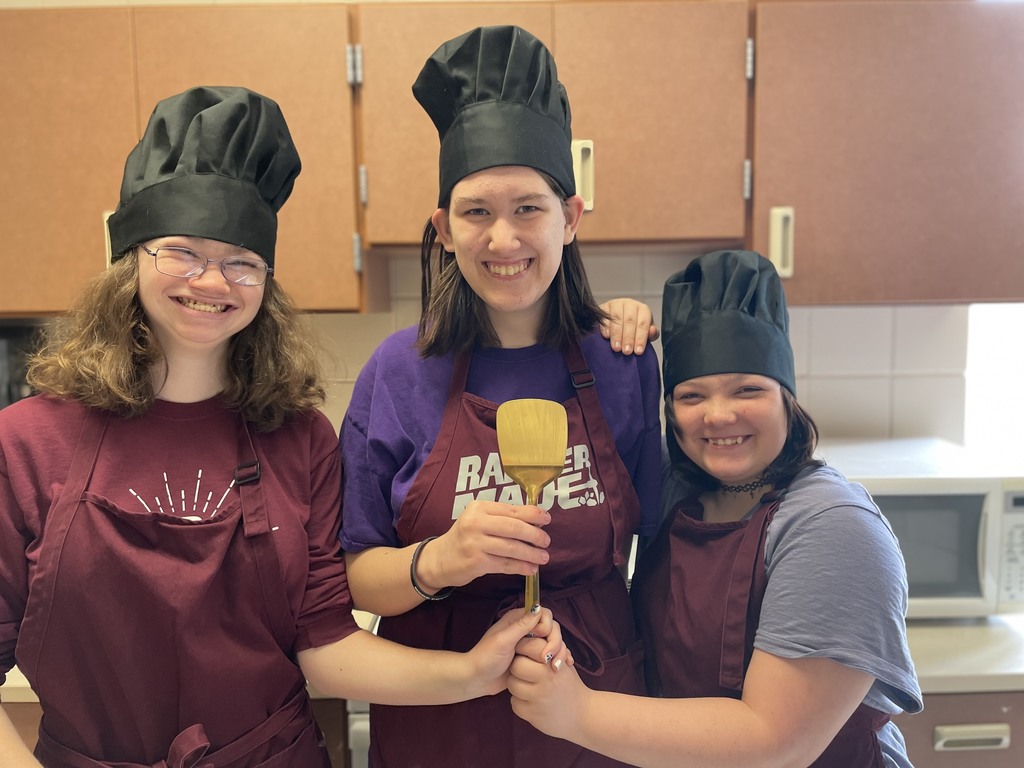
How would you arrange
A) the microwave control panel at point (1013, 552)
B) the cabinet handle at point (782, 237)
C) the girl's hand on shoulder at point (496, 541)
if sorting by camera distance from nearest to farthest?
the girl's hand on shoulder at point (496, 541)
the microwave control panel at point (1013, 552)
the cabinet handle at point (782, 237)

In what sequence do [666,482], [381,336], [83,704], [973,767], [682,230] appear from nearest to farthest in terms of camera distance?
[83,704]
[666,482]
[973,767]
[682,230]
[381,336]

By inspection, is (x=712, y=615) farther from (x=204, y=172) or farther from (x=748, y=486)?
(x=204, y=172)

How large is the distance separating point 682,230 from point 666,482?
0.66 meters

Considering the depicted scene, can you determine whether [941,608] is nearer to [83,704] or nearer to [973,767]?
[973,767]

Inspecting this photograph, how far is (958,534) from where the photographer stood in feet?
4.67

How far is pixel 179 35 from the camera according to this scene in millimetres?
1463

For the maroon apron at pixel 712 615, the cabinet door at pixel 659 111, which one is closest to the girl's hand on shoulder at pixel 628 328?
the maroon apron at pixel 712 615

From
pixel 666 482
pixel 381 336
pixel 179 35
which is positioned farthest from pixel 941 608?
pixel 179 35

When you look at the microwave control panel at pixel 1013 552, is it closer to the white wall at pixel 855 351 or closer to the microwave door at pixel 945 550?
the microwave door at pixel 945 550

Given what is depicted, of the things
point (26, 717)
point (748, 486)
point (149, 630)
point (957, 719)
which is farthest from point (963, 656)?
point (26, 717)

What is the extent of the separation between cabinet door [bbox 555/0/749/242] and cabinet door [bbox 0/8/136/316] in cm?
92

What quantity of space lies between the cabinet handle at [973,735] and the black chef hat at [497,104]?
3.73 ft

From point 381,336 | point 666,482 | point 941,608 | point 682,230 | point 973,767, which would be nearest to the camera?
point 666,482

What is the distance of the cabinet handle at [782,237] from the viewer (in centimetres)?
151
